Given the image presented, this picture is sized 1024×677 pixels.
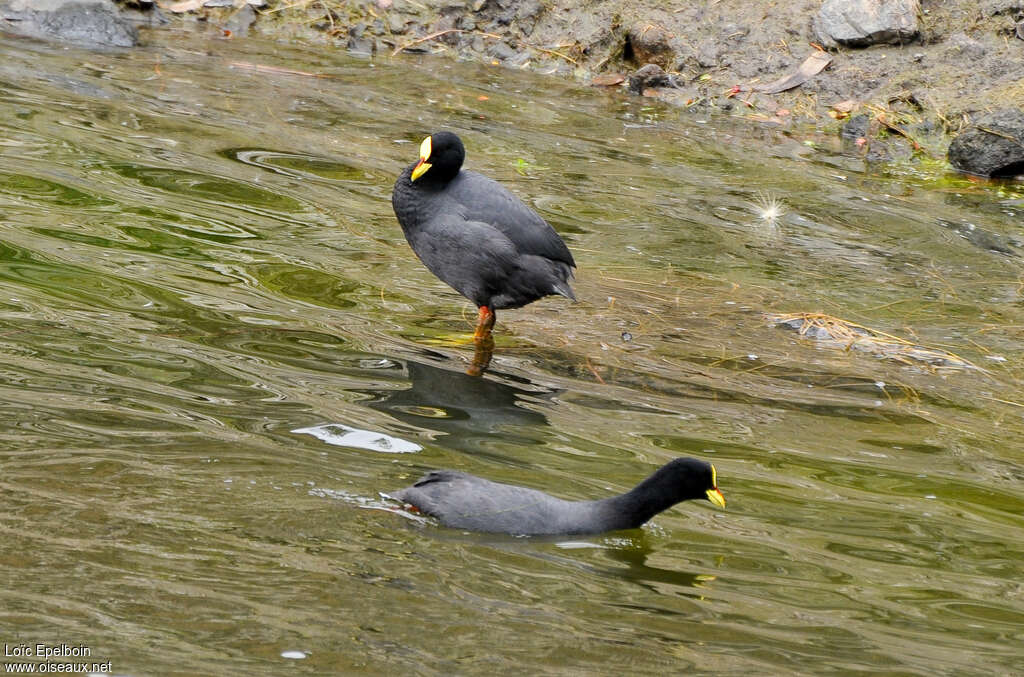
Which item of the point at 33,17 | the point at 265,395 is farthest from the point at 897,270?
the point at 33,17

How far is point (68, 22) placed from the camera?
12047mm

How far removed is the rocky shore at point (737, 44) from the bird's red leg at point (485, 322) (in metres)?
5.40

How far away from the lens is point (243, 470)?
14.6 ft

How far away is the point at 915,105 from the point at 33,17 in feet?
25.6

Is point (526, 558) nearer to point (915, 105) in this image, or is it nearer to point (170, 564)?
point (170, 564)

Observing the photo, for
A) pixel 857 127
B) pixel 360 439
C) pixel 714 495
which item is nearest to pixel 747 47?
pixel 857 127

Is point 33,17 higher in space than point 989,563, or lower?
higher

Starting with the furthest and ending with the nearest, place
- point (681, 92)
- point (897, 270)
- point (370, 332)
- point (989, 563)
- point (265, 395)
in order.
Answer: point (681, 92), point (897, 270), point (370, 332), point (265, 395), point (989, 563)

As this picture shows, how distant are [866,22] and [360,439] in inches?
335

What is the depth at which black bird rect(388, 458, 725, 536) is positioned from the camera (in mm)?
4340

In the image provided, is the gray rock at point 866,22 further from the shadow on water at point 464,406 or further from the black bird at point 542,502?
the black bird at point 542,502

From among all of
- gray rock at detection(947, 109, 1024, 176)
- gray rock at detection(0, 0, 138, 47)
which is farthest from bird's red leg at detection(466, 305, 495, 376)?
gray rock at detection(0, 0, 138, 47)

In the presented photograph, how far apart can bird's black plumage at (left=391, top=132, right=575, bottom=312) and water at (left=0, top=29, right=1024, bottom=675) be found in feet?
0.99

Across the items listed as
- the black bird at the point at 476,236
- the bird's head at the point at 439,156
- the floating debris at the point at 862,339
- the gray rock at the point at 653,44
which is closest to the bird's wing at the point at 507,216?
the black bird at the point at 476,236
